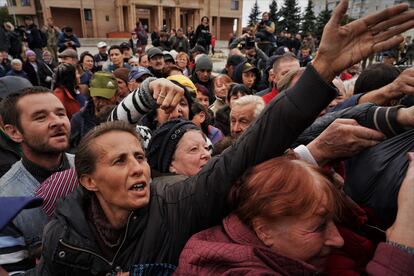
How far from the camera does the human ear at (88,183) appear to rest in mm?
1489

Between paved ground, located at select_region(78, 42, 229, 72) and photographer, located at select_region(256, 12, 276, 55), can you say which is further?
paved ground, located at select_region(78, 42, 229, 72)

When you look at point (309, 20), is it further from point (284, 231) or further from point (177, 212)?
point (284, 231)

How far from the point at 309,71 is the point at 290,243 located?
2.12 ft

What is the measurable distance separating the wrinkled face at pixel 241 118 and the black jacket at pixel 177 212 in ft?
5.27

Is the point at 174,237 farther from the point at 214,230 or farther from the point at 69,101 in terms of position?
the point at 69,101

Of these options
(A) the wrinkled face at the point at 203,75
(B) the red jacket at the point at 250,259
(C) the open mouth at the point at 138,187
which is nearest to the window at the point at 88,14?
(A) the wrinkled face at the point at 203,75

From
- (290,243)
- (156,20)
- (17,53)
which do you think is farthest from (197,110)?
(156,20)

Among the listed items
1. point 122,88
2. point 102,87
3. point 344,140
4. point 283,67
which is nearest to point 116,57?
point 122,88

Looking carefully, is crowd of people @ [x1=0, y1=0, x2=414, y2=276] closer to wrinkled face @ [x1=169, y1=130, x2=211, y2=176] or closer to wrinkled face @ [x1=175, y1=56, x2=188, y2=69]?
wrinkled face @ [x1=169, y1=130, x2=211, y2=176]

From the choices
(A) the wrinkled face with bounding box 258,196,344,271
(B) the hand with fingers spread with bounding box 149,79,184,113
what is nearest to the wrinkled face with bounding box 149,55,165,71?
(B) the hand with fingers spread with bounding box 149,79,184,113

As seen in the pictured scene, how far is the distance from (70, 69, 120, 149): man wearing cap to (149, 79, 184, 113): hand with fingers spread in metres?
1.85

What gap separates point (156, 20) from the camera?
38.4m

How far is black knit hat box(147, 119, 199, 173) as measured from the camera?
2062 millimetres

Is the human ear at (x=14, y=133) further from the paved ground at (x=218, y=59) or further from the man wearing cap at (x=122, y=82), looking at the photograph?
the paved ground at (x=218, y=59)
